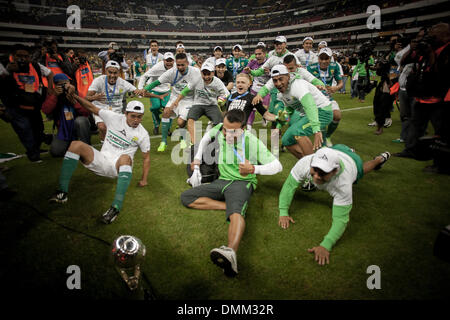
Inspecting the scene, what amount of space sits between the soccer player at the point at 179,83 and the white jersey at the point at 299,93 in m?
2.34

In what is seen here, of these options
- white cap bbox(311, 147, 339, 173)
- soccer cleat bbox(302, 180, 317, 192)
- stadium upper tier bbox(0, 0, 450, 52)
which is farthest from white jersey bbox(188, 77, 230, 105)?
stadium upper tier bbox(0, 0, 450, 52)

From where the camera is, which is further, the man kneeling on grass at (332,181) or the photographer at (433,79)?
the photographer at (433,79)

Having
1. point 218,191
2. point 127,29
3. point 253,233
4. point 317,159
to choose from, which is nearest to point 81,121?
point 218,191

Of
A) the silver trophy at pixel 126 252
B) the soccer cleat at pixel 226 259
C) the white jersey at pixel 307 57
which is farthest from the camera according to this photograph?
the white jersey at pixel 307 57

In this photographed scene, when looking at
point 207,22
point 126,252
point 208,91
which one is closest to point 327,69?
point 208,91

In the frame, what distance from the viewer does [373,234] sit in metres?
2.87

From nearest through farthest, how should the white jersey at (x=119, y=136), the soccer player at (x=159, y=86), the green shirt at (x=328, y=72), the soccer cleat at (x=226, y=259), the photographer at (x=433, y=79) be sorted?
the soccer cleat at (x=226, y=259) → the white jersey at (x=119, y=136) → the photographer at (x=433, y=79) → the soccer player at (x=159, y=86) → the green shirt at (x=328, y=72)

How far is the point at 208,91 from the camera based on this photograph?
17.8ft

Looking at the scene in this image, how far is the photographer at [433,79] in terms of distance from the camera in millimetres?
3766

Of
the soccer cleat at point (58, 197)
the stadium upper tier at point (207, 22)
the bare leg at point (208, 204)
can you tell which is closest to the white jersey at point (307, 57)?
the bare leg at point (208, 204)

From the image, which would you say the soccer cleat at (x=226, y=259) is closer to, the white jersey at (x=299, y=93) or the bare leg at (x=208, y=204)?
the bare leg at (x=208, y=204)

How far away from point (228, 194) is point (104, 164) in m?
1.99
